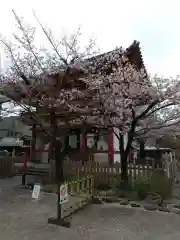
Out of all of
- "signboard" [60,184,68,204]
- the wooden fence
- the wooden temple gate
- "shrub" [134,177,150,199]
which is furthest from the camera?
the wooden temple gate

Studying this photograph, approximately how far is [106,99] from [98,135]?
5.44 m

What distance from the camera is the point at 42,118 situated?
34.7 feet

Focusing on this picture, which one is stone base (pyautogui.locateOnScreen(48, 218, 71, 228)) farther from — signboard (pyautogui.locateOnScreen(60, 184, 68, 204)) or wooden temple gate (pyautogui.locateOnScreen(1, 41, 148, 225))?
wooden temple gate (pyautogui.locateOnScreen(1, 41, 148, 225))

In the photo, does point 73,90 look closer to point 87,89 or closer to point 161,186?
point 87,89

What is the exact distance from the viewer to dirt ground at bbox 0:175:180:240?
488cm

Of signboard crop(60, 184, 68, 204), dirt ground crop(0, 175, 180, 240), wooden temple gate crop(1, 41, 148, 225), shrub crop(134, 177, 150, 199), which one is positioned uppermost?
wooden temple gate crop(1, 41, 148, 225)

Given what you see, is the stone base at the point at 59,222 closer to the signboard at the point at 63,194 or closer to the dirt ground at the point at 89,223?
the dirt ground at the point at 89,223

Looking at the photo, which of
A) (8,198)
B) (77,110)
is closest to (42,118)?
(77,110)

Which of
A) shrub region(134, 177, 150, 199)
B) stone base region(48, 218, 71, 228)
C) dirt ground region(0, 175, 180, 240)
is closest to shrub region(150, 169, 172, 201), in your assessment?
shrub region(134, 177, 150, 199)

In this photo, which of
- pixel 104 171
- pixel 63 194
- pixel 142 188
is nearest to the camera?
pixel 63 194

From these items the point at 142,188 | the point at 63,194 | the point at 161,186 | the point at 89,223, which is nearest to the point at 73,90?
the point at 142,188

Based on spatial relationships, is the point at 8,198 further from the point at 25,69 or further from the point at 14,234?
the point at 25,69

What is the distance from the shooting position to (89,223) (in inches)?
220

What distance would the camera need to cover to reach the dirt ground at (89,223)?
4.88 metres
